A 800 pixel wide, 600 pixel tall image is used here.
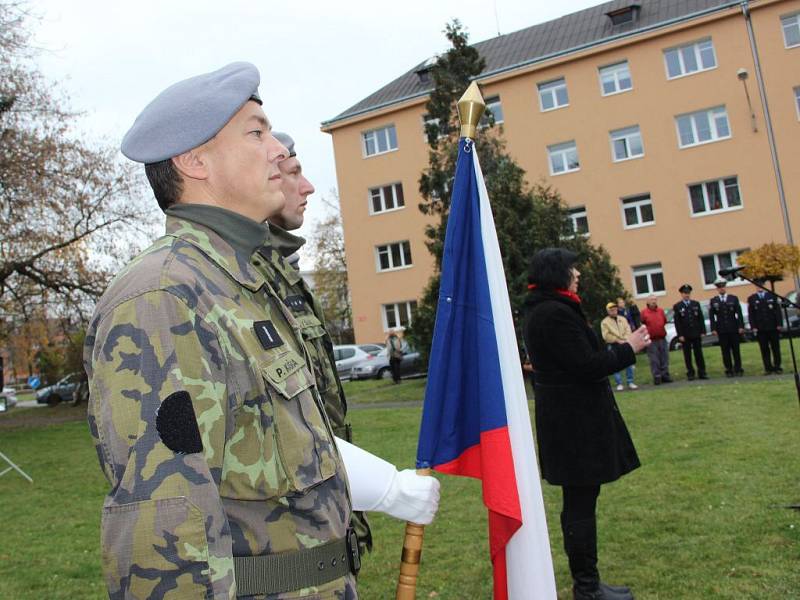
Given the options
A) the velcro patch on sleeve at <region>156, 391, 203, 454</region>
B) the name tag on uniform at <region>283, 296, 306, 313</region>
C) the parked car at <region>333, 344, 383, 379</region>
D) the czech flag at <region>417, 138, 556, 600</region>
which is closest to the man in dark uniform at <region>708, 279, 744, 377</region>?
the czech flag at <region>417, 138, 556, 600</region>

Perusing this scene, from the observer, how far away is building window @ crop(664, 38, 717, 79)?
3073 cm

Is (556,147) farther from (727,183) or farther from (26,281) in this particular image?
(26,281)

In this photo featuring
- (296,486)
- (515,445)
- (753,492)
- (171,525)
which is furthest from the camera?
(753,492)

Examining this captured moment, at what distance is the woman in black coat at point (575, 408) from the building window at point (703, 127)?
2918 cm

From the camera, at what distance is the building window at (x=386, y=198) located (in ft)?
123

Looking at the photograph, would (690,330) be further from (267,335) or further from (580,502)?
(267,335)

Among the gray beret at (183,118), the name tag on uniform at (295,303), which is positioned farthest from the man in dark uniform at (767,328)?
the gray beret at (183,118)

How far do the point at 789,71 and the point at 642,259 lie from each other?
9.04m

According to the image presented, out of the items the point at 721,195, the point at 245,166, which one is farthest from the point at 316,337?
the point at 721,195

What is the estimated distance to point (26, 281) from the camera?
1894 centimetres

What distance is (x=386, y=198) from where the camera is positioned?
38.0 metres

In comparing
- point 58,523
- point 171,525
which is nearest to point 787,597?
point 171,525

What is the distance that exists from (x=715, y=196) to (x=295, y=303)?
31.4m

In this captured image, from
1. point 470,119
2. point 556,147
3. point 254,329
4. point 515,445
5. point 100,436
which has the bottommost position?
point 515,445
